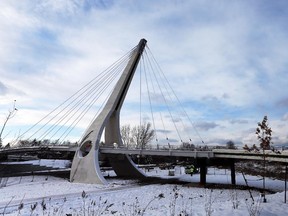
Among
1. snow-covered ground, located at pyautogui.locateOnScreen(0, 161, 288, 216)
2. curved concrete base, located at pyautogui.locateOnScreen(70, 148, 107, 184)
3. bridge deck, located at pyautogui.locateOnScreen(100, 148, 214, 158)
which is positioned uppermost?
bridge deck, located at pyautogui.locateOnScreen(100, 148, 214, 158)

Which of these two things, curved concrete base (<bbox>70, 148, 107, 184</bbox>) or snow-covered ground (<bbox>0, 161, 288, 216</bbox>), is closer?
snow-covered ground (<bbox>0, 161, 288, 216</bbox>)

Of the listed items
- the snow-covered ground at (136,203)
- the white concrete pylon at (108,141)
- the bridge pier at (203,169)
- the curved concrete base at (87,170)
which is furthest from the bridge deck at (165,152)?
the snow-covered ground at (136,203)

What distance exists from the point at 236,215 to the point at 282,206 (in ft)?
14.1

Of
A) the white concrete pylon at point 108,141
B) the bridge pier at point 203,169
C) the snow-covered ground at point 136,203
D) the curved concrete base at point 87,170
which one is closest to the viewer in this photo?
the snow-covered ground at point 136,203

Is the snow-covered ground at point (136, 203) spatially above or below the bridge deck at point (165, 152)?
below

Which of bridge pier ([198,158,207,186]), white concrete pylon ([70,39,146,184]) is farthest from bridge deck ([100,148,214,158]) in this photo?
white concrete pylon ([70,39,146,184])

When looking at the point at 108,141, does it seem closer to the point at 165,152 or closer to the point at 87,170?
the point at 87,170

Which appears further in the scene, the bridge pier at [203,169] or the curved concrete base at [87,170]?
the bridge pier at [203,169]

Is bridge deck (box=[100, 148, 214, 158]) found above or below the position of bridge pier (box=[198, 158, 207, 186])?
above

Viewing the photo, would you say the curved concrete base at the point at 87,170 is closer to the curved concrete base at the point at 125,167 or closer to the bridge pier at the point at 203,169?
the curved concrete base at the point at 125,167

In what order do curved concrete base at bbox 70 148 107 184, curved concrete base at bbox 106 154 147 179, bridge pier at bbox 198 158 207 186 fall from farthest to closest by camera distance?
curved concrete base at bbox 106 154 147 179 → bridge pier at bbox 198 158 207 186 → curved concrete base at bbox 70 148 107 184

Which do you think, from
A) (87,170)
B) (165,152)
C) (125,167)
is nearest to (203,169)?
(165,152)

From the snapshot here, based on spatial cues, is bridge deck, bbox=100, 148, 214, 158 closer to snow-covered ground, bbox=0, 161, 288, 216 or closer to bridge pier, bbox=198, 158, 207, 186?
bridge pier, bbox=198, 158, 207, 186

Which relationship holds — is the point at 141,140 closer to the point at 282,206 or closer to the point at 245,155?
the point at 245,155
